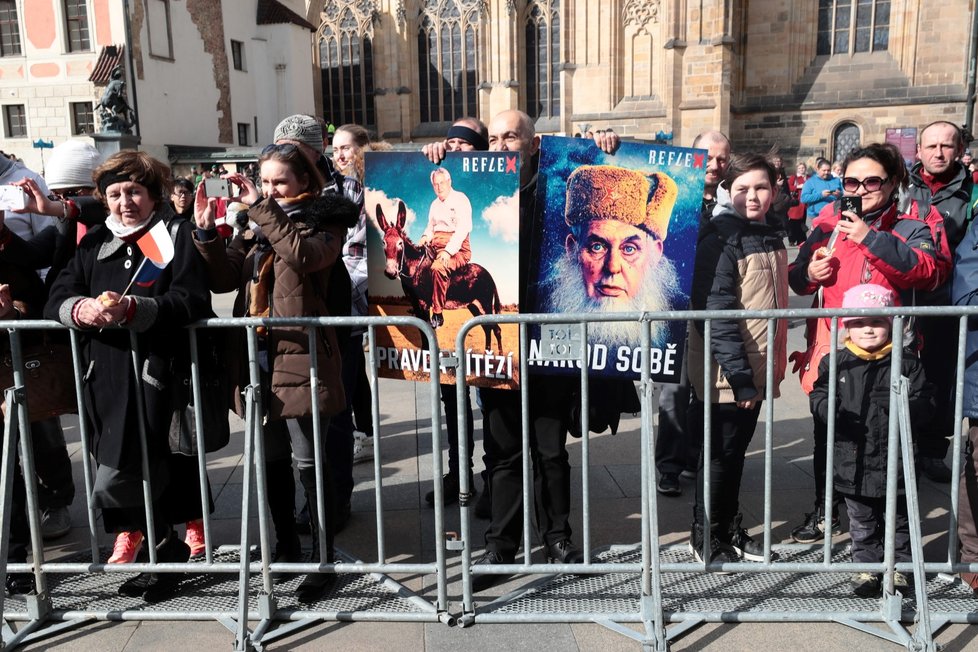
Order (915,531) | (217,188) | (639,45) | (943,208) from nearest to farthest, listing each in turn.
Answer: (915,531) → (217,188) → (943,208) → (639,45)

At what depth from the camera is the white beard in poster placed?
3521mm

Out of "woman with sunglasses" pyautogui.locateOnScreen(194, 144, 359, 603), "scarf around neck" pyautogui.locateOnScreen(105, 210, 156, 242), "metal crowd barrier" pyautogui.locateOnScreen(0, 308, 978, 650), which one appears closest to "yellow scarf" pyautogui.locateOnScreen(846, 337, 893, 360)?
"metal crowd barrier" pyautogui.locateOnScreen(0, 308, 978, 650)

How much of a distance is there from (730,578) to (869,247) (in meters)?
1.58

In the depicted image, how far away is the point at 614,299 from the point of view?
3541mm

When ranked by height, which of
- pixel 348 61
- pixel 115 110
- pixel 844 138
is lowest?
pixel 844 138

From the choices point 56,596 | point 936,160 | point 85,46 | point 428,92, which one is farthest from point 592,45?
point 56,596

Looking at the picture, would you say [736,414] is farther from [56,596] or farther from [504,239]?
[56,596]

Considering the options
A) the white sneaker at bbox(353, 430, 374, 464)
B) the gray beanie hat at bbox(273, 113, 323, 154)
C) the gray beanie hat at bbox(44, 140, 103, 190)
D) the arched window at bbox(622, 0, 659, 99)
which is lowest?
the white sneaker at bbox(353, 430, 374, 464)

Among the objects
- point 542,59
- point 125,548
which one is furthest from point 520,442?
point 542,59

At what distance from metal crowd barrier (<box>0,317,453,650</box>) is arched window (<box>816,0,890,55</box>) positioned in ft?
88.7

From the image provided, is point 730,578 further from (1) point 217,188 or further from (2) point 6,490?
(2) point 6,490

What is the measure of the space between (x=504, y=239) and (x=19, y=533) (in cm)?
269

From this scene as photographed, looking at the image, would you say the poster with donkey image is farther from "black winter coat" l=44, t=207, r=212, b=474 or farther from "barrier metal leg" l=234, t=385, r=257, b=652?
"black winter coat" l=44, t=207, r=212, b=474

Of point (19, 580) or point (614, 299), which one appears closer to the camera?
point (614, 299)
